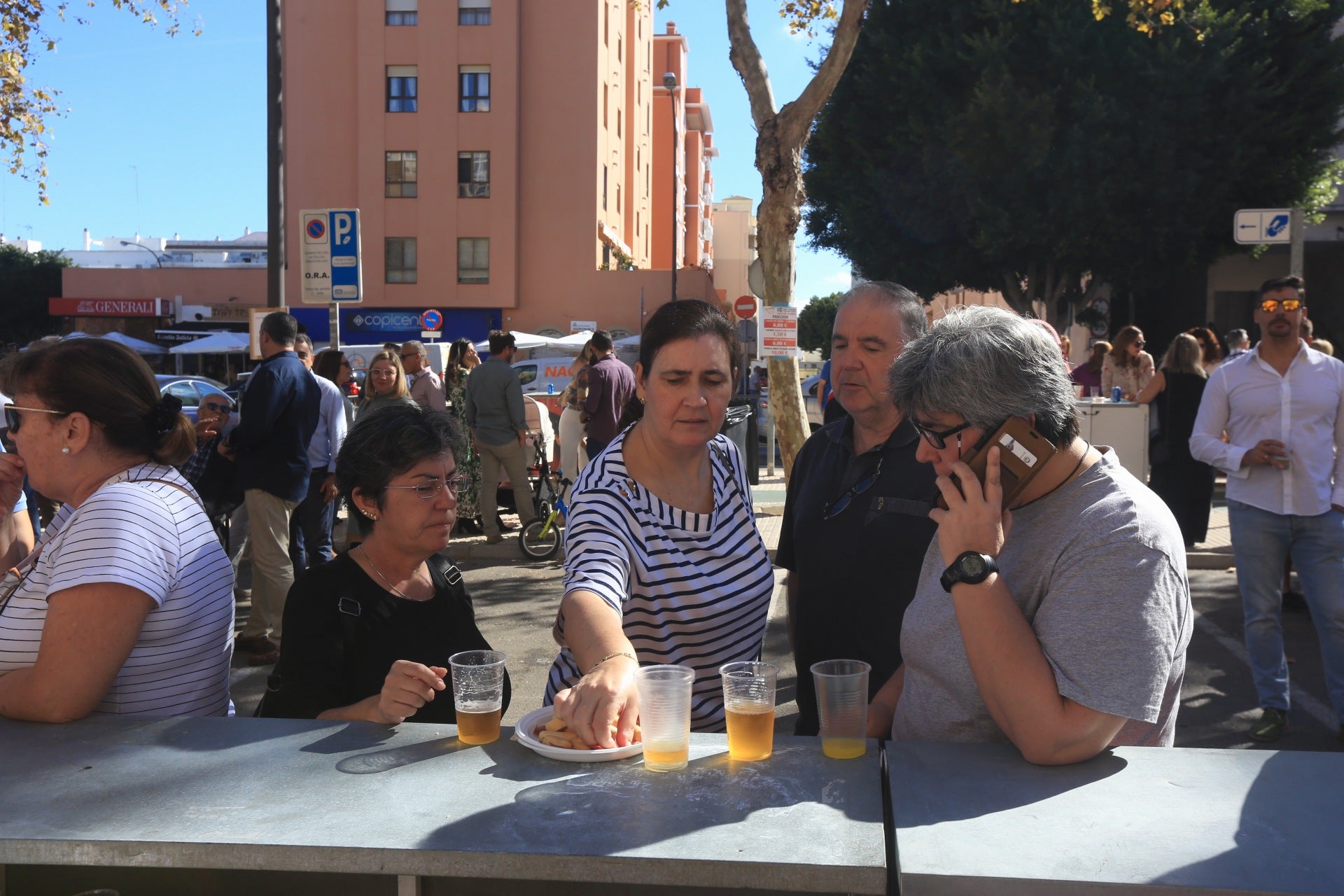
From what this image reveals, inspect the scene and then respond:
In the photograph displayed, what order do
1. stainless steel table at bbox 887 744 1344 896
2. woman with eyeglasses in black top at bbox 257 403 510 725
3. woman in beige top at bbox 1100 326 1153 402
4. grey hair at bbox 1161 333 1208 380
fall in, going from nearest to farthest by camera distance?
stainless steel table at bbox 887 744 1344 896, woman with eyeglasses in black top at bbox 257 403 510 725, grey hair at bbox 1161 333 1208 380, woman in beige top at bbox 1100 326 1153 402

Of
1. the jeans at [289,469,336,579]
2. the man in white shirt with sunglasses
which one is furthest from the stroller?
the man in white shirt with sunglasses

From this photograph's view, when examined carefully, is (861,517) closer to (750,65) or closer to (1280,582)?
(1280,582)

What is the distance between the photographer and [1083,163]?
2298cm

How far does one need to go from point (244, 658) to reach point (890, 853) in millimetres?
6240

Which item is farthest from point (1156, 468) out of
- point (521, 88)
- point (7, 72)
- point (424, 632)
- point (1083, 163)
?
point (521, 88)

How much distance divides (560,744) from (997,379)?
104cm

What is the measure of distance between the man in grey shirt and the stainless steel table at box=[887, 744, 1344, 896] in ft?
30.3

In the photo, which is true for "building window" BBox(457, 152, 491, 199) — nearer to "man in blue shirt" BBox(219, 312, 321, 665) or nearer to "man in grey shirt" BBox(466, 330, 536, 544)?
"man in grey shirt" BBox(466, 330, 536, 544)

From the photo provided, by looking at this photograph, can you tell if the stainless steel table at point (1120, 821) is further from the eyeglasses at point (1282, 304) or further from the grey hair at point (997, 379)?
the eyeglasses at point (1282, 304)

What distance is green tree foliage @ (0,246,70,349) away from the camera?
53312 mm

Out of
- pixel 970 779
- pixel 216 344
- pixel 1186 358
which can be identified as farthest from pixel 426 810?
pixel 216 344

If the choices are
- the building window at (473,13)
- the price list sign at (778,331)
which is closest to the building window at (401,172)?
the building window at (473,13)

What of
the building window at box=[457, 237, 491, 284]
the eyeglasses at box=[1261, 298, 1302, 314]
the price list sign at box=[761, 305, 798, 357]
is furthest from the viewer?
the building window at box=[457, 237, 491, 284]

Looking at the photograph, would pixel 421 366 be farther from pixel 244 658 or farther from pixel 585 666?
pixel 585 666
